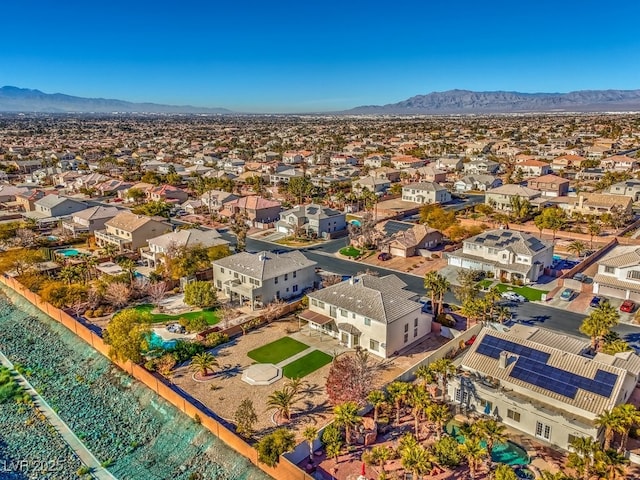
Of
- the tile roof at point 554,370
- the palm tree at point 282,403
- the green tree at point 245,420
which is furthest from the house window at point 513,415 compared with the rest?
the green tree at point 245,420

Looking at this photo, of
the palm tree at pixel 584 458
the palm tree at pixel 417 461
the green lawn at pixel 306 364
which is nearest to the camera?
the palm tree at pixel 584 458

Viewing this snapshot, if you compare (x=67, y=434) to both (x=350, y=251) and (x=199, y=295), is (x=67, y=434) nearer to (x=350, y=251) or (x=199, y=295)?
(x=199, y=295)

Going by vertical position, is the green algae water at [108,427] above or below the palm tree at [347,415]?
below

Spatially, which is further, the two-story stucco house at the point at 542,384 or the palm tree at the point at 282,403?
the palm tree at the point at 282,403

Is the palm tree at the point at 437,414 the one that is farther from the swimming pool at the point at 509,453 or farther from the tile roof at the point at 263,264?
the tile roof at the point at 263,264

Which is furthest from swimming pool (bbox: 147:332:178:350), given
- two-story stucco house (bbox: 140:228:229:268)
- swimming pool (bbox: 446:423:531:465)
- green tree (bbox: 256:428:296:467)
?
swimming pool (bbox: 446:423:531:465)

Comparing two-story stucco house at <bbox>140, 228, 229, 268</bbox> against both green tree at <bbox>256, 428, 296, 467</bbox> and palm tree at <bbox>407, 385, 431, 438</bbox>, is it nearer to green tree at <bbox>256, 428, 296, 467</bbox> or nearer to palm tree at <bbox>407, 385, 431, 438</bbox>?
green tree at <bbox>256, 428, 296, 467</bbox>

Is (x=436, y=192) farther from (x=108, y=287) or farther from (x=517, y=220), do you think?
(x=108, y=287)

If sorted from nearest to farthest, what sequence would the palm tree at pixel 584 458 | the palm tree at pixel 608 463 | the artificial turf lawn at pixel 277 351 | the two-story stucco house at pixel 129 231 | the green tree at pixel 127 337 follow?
the palm tree at pixel 608 463 < the palm tree at pixel 584 458 < the green tree at pixel 127 337 < the artificial turf lawn at pixel 277 351 < the two-story stucco house at pixel 129 231

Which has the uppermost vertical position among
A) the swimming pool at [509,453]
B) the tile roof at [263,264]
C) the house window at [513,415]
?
the tile roof at [263,264]
